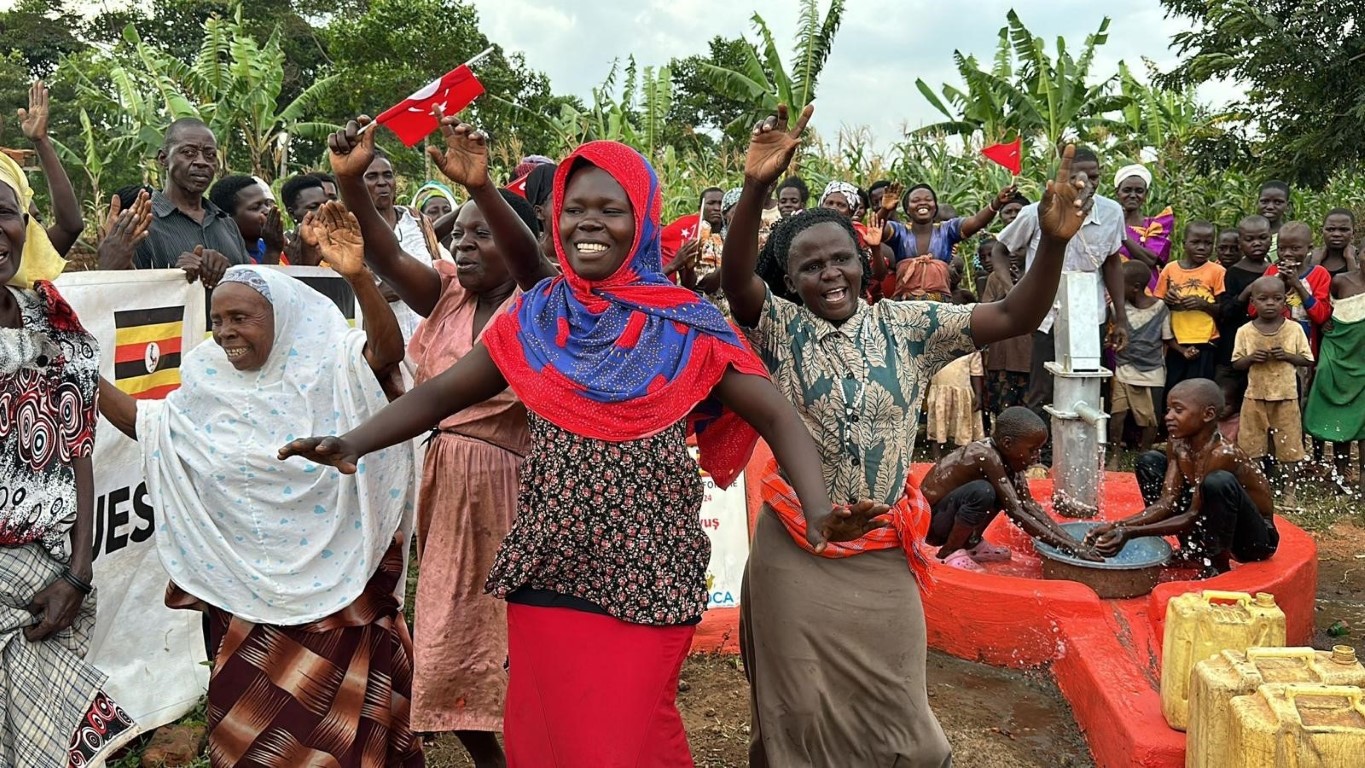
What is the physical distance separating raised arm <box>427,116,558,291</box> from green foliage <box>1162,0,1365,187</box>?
838 cm

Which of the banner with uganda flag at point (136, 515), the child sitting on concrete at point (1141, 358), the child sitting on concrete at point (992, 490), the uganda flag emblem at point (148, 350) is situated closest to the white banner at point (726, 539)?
the child sitting on concrete at point (992, 490)

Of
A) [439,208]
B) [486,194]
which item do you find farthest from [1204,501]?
[439,208]

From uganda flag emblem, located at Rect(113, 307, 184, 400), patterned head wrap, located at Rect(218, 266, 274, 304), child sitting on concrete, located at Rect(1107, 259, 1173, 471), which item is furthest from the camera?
child sitting on concrete, located at Rect(1107, 259, 1173, 471)

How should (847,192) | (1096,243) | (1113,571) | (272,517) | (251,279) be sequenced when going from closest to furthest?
(251,279), (272,517), (1113,571), (1096,243), (847,192)

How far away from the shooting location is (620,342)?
8.06ft

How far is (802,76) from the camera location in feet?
47.2

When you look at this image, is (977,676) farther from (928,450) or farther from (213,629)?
(928,450)

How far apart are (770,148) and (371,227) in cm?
114

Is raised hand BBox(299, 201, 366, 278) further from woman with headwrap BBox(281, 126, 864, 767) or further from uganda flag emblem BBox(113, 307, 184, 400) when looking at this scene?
uganda flag emblem BBox(113, 307, 184, 400)

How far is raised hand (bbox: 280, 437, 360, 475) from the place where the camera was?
8.46 feet

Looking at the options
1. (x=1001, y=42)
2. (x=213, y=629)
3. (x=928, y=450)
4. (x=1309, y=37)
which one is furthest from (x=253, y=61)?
(x=213, y=629)

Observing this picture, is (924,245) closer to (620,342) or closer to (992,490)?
(992,490)

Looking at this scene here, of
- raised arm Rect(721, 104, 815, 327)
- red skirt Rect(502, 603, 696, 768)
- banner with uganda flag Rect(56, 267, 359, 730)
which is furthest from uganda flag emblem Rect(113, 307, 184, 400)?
raised arm Rect(721, 104, 815, 327)

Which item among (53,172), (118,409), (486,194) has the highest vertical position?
(53,172)
